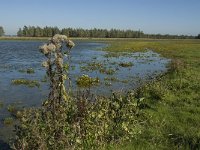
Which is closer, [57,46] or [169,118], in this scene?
[57,46]

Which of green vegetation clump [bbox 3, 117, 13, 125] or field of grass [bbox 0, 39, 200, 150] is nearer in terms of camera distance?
field of grass [bbox 0, 39, 200, 150]

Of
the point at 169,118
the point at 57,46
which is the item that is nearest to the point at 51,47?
the point at 57,46

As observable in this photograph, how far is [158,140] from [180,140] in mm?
695

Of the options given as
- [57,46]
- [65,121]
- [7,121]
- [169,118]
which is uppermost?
[57,46]

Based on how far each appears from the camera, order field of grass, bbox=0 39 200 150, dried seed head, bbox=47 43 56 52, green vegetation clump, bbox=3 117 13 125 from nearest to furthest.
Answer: dried seed head, bbox=47 43 56 52, field of grass, bbox=0 39 200 150, green vegetation clump, bbox=3 117 13 125

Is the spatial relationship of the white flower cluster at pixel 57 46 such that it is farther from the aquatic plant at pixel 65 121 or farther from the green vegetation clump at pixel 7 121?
the green vegetation clump at pixel 7 121

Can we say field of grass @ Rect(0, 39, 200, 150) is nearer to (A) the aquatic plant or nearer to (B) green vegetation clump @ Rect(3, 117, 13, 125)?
(A) the aquatic plant

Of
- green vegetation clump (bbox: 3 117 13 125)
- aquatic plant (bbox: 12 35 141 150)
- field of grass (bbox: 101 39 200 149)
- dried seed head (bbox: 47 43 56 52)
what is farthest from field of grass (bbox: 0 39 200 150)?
green vegetation clump (bbox: 3 117 13 125)

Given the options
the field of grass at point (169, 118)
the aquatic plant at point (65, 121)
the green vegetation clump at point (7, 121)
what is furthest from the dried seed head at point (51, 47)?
the green vegetation clump at point (7, 121)

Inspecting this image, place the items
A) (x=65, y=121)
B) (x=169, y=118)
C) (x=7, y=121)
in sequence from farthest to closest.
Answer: (x=7, y=121), (x=169, y=118), (x=65, y=121)

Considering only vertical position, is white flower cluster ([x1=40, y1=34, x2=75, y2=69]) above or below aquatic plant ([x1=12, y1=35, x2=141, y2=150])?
above

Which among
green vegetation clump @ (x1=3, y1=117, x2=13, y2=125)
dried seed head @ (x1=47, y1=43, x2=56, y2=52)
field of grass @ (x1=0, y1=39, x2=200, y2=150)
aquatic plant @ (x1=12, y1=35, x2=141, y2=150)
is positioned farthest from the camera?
green vegetation clump @ (x1=3, y1=117, x2=13, y2=125)

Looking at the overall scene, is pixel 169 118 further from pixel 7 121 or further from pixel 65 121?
pixel 7 121

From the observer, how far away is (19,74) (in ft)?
109
